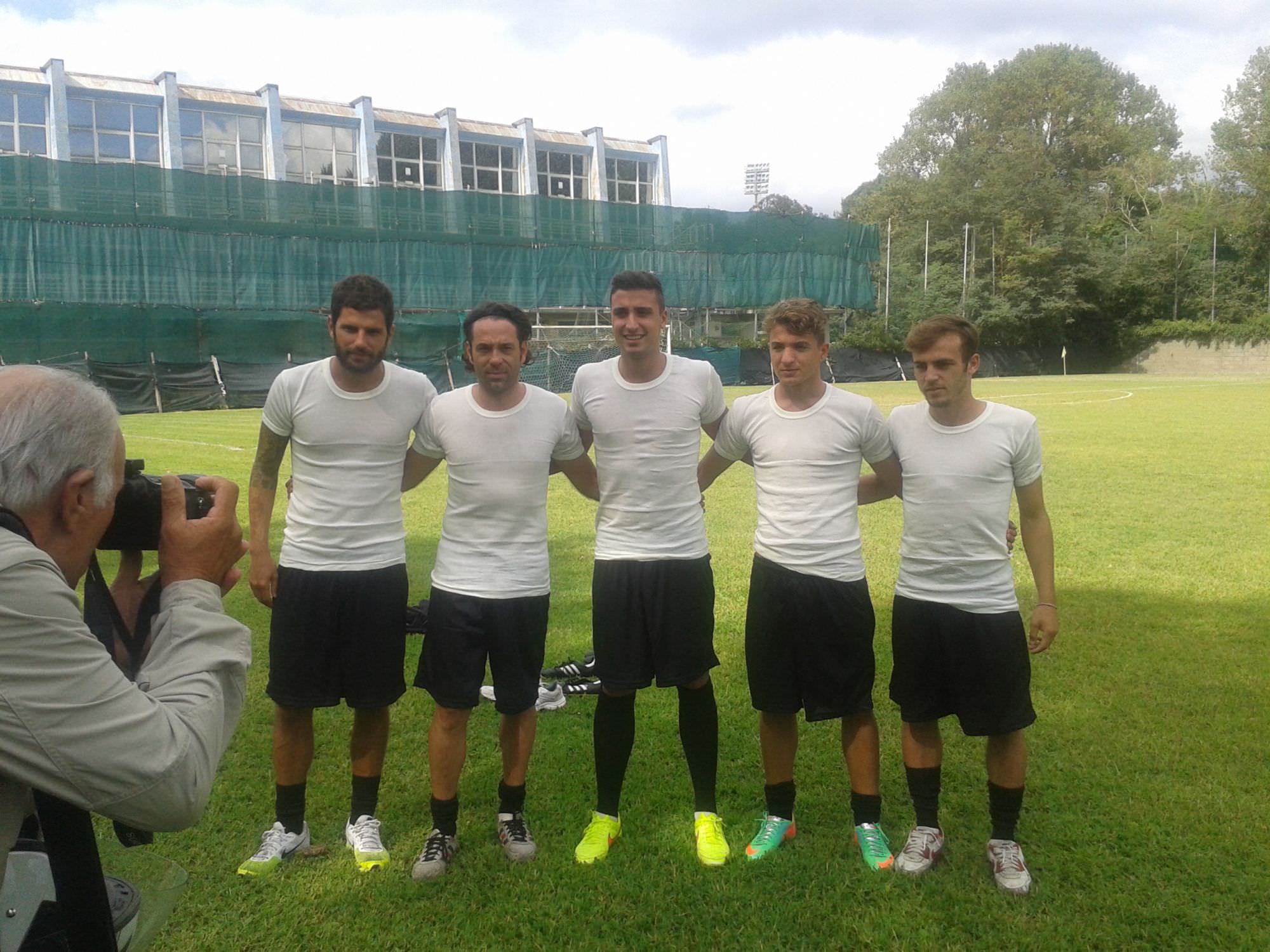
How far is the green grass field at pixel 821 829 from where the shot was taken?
9.91 ft

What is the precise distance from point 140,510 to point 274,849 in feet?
6.79

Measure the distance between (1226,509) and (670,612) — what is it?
29.0 feet

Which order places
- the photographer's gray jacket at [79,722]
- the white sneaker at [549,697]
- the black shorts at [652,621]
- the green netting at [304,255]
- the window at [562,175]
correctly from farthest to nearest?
the window at [562,175]
the green netting at [304,255]
the white sneaker at [549,697]
the black shorts at [652,621]
the photographer's gray jacket at [79,722]

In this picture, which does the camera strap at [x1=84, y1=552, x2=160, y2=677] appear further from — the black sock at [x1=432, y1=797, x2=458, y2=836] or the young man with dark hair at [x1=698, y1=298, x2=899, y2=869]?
the young man with dark hair at [x1=698, y1=298, x2=899, y2=869]

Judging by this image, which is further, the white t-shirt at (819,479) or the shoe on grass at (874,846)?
the white t-shirt at (819,479)

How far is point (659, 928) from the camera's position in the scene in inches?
120

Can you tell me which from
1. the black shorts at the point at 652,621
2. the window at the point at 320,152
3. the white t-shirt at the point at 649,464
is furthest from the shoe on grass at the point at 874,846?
the window at the point at 320,152

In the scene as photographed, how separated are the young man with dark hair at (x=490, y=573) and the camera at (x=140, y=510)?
5.50 feet

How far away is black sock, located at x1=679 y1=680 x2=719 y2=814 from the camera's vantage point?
3619 millimetres

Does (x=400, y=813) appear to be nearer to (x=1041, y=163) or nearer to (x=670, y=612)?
(x=670, y=612)

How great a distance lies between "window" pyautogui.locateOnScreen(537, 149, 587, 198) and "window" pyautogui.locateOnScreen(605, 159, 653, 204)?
3.92 feet

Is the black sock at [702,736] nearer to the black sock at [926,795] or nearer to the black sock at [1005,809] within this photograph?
the black sock at [926,795]

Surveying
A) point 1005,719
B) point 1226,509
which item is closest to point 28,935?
point 1005,719

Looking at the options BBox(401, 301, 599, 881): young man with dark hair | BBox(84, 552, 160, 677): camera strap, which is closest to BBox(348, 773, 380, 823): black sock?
BBox(401, 301, 599, 881): young man with dark hair
